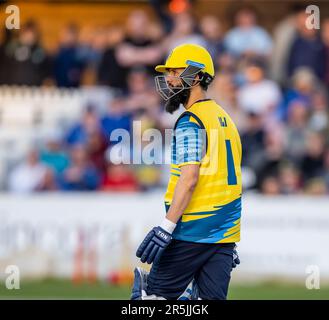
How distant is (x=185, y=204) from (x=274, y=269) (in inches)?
274

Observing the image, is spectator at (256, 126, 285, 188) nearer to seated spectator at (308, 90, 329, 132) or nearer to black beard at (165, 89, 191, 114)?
seated spectator at (308, 90, 329, 132)

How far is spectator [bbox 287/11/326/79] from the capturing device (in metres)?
16.8

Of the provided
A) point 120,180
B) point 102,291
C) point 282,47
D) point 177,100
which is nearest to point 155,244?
point 177,100

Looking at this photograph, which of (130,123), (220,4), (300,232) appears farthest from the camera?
(220,4)

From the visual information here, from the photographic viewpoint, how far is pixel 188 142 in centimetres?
752

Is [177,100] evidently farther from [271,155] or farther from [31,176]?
[31,176]

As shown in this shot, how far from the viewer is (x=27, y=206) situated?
47.6ft

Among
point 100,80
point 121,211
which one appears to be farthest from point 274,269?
point 100,80

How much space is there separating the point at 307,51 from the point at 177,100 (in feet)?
30.6

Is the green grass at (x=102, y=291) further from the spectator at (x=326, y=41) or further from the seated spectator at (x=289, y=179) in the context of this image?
the spectator at (x=326, y=41)

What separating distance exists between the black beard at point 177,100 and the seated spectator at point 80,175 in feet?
24.1

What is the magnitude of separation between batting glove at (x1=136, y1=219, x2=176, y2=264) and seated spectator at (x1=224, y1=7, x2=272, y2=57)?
962 centimetres

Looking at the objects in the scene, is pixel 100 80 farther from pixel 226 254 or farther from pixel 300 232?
pixel 226 254

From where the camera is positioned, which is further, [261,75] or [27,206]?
[261,75]
